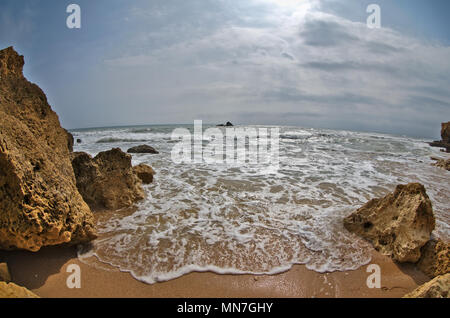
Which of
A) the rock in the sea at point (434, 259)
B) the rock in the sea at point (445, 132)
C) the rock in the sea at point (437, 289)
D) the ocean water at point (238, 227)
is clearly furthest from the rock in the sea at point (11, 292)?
the rock in the sea at point (445, 132)

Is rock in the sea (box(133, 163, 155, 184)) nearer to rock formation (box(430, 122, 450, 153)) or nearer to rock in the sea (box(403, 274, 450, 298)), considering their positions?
rock in the sea (box(403, 274, 450, 298))

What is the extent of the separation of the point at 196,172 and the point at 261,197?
263cm

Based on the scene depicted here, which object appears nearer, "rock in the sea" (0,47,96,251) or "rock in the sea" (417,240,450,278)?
"rock in the sea" (0,47,96,251)

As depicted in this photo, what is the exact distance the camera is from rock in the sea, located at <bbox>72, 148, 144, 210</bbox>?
3949 millimetres

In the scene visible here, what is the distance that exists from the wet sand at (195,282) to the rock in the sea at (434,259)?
12 centimetres

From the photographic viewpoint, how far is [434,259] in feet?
8.44

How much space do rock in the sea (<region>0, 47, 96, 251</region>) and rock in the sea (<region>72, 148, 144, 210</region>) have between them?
34.4 inches

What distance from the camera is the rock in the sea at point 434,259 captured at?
2.47m

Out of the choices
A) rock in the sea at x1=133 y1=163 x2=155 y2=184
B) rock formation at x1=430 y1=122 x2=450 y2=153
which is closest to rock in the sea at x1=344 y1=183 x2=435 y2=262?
rock in the sea at x1=133 y1=163 x2=155 y2=184

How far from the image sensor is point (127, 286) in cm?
224

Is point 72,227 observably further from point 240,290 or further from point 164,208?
point 240,290

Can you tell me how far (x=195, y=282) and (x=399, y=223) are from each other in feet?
9.03

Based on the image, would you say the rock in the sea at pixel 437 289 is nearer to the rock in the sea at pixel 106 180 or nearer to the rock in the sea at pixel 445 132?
the rock in the sea at pixel 106 180

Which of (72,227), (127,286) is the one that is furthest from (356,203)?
(72,227)
